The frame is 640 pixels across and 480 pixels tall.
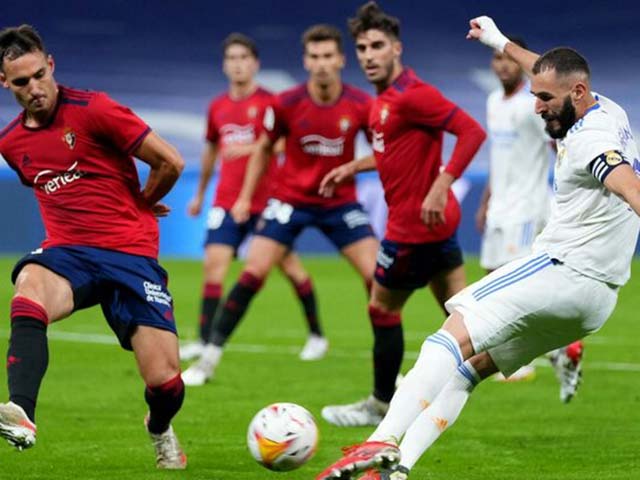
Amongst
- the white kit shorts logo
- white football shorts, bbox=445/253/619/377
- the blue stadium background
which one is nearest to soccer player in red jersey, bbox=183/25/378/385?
the white kit shorts logo

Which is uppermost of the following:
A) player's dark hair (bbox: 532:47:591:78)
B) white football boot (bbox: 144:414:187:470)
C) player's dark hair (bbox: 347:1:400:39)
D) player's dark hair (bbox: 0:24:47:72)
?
player's dark hair (bbox: 347:1:400:39)

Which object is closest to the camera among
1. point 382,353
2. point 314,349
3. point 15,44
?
point 15,44

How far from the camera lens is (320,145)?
10508 mm

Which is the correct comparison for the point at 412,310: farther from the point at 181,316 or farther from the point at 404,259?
the point at 404,259

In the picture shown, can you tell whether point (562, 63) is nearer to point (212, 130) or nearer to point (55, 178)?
point (55, 178)

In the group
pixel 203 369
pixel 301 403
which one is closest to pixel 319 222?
pixel 203 369

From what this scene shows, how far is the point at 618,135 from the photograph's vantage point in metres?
5.48

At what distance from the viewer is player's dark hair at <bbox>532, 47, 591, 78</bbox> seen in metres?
5.60

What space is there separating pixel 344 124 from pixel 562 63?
5003mm

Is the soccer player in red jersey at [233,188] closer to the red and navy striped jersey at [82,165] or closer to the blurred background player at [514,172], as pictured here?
the blurred background player at [514,172]

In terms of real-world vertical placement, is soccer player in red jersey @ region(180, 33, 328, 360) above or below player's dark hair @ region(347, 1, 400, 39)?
below

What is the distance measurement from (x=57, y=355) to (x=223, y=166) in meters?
2.42

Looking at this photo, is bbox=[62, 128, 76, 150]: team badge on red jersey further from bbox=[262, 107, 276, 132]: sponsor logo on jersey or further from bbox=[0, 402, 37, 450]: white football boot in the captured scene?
bbox=[262, 107, 276, 132]: sponsor logo on jersey

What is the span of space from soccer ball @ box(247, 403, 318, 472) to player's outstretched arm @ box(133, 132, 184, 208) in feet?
4.56
